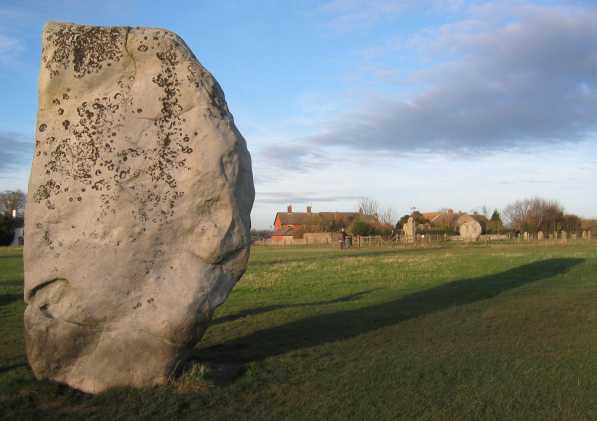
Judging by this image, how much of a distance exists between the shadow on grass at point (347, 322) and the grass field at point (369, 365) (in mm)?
37

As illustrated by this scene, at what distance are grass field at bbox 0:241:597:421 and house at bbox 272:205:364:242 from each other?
8254cm

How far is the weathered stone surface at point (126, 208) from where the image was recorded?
7012mm

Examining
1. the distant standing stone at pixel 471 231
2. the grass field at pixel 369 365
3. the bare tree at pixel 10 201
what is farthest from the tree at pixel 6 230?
the grass field at pixel 369 365

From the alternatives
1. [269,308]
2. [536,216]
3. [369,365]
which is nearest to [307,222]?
[536,216]

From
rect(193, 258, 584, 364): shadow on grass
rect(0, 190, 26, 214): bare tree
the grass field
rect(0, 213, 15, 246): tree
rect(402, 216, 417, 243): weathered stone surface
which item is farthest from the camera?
rect(0, 190, 26, 214): bare tree

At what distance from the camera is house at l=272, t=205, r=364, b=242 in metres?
100

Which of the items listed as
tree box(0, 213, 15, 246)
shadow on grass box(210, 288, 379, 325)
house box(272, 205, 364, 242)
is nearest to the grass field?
shadow on grass box(210, 288, 379, 325)

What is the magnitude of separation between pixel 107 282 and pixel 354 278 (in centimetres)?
1550

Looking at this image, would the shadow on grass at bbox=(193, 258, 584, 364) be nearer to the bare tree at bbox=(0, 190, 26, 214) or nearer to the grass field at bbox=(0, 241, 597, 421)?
the grass field at bbox=(0, 241, 597, 421)

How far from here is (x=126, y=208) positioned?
711 cm

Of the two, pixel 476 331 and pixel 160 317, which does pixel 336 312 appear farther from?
pixel 160 317

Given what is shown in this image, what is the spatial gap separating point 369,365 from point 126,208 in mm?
3794

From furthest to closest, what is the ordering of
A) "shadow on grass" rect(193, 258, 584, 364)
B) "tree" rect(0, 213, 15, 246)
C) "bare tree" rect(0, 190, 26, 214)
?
"bare tree" rect(0, 190, 26, 214)
"tree" rect(0, 213, 15, 246)
"shadow on grass" rect(193, 258, 584, 364)

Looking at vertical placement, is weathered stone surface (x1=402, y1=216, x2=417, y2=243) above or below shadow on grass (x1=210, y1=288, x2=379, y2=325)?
above
